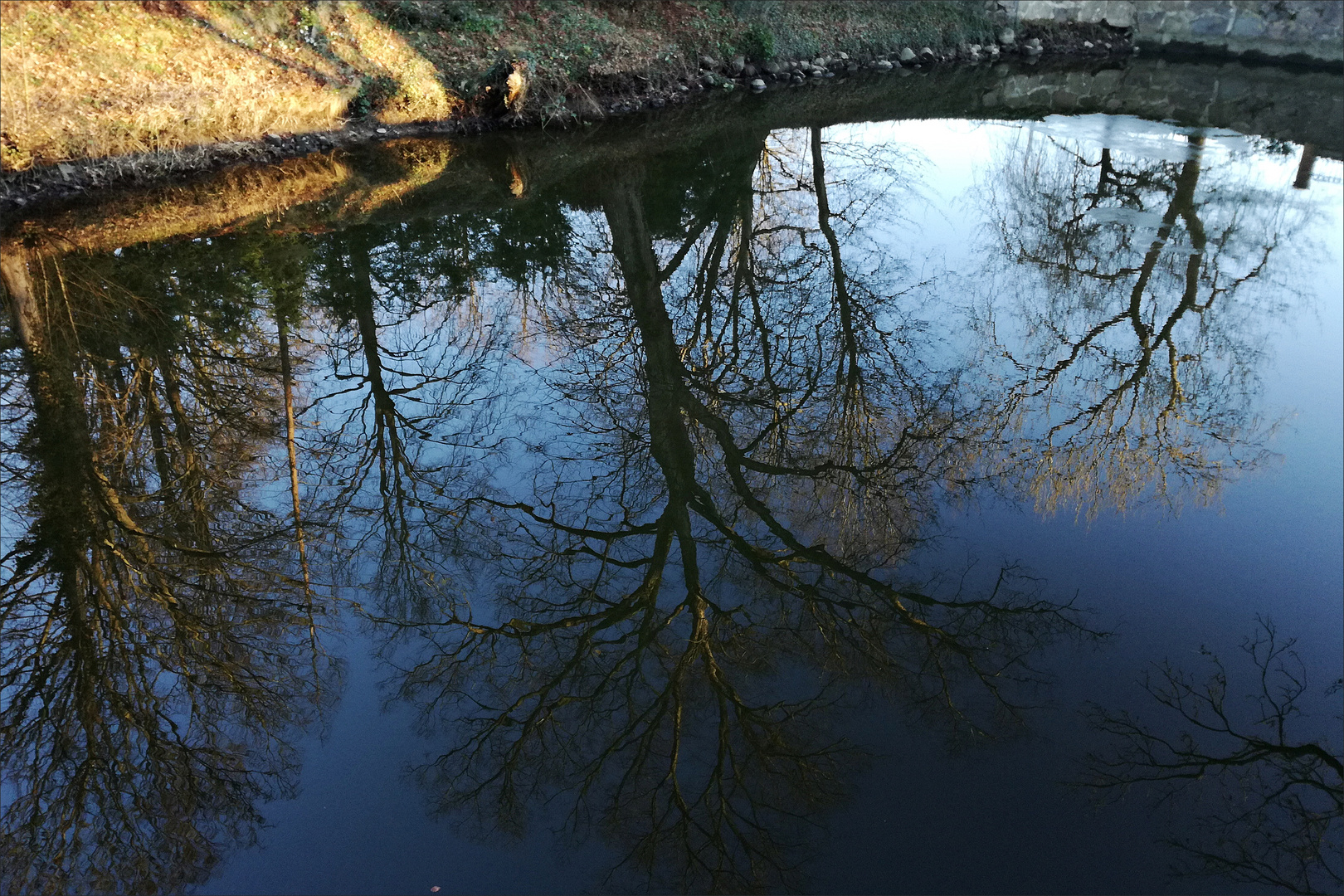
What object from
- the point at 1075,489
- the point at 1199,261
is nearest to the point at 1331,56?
the point at 1199,261

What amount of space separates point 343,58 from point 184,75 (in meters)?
2.44

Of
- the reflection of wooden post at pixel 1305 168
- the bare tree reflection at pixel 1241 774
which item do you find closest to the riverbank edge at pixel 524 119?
the reflection of wooden post at pixel 1305 168

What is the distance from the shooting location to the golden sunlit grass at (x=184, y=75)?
34.2 ft

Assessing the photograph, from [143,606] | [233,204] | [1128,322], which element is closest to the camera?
[143,606]

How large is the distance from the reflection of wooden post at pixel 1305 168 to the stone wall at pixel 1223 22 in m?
7.36

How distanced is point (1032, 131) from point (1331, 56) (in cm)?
992

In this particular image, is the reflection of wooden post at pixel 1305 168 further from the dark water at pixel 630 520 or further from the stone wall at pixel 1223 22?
the stone wall at pixel 1223 22

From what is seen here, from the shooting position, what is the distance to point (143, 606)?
17.3 feet

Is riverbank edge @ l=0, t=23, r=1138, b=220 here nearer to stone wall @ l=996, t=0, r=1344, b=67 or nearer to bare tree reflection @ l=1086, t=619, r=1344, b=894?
stone wall @ l=996, t=0, r=1344, b=67

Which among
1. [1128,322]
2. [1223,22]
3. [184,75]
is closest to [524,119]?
[184,75]

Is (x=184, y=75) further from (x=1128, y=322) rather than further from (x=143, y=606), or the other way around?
(x=1128, y=322)

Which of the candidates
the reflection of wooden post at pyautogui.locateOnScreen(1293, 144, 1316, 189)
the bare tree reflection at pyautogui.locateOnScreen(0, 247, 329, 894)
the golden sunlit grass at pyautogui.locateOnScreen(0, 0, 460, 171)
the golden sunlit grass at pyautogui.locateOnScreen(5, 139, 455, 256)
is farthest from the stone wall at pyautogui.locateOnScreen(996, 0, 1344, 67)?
the bare tree reflection at pyautogui.locateOnScreen(0, 247, 329, 894)

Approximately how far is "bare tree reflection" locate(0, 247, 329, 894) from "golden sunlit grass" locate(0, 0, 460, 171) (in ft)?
11.1

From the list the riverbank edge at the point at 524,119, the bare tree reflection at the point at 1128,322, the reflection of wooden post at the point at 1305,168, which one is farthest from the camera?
the reflection of wooden post at the point at 1305,168
